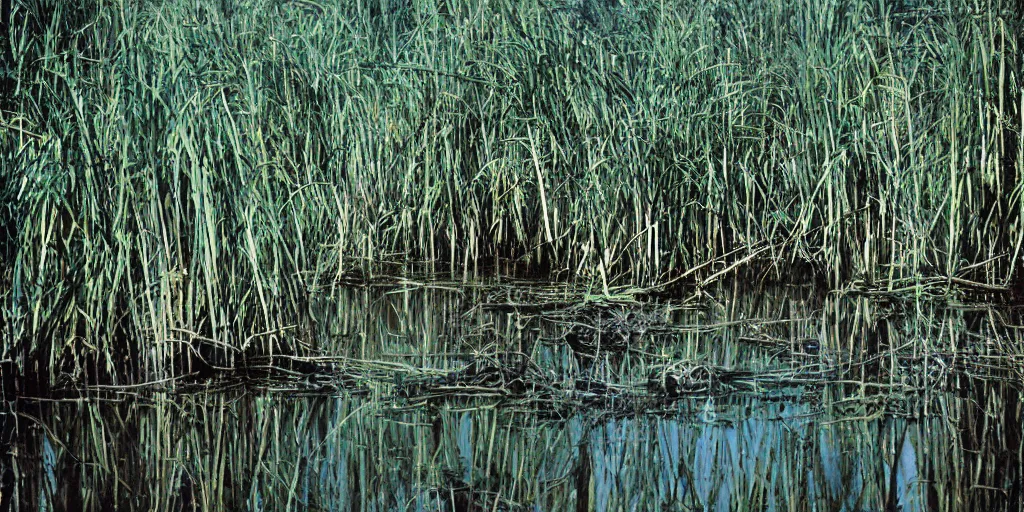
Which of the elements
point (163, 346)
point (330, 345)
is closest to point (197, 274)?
point (163, 346)

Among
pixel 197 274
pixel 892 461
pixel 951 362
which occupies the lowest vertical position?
pixel 892 461

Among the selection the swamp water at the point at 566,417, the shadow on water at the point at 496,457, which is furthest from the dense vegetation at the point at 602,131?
the shadow on water at the point at 496,457

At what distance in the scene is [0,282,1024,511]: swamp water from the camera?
156 cm

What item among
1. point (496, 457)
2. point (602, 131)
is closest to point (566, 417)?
point (496, 457)

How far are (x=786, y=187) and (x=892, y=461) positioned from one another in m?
1.26

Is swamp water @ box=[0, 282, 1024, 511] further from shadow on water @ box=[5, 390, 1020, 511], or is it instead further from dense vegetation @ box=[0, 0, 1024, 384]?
dense vegetation @ box=[0, 0, 1024, 384]

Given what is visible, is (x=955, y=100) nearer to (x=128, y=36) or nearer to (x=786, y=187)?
(x=786, y=187)

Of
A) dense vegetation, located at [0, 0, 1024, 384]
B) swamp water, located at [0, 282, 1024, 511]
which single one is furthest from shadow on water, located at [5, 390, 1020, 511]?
dense vegetation, located at [0, 0, 1024, 384]

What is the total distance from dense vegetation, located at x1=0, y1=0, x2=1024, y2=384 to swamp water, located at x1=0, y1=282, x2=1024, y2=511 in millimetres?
222

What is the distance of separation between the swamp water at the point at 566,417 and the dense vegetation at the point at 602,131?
22 cm

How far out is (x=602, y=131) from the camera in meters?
2.82

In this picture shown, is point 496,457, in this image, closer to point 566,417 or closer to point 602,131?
point 566,417

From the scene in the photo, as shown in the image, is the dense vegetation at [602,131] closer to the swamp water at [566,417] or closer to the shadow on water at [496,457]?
the swamp water at [566,417]

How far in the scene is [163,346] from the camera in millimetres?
2039
